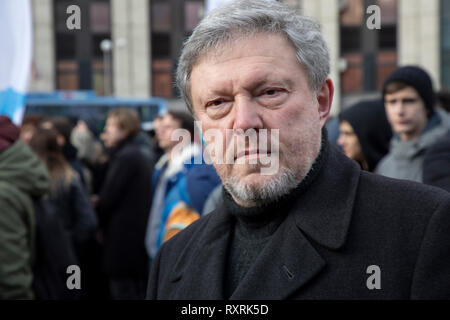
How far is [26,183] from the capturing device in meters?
3.25

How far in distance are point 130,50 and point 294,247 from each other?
1147 inches

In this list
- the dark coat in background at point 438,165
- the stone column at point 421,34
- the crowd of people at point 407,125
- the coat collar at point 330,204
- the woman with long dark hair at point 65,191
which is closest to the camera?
the coat collar at point 330,204

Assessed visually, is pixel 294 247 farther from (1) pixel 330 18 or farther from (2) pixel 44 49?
(2) pixel 44 49

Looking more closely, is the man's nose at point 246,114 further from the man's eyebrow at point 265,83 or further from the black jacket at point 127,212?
the black jacket at point 127,212

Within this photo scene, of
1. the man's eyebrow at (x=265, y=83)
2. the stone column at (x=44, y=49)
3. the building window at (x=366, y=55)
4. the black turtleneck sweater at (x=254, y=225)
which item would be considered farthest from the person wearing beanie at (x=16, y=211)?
the building window at (x=366, y=55)

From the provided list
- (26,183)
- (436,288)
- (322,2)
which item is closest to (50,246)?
(26,183)

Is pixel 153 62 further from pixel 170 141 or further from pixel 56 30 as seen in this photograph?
pixel 170 141

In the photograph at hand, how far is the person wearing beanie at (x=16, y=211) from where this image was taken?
3.04 metres

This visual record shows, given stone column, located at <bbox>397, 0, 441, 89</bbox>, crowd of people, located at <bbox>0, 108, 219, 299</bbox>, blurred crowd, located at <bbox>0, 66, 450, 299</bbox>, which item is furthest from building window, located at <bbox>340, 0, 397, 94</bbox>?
blurred crowd, located at <bbox>0, 66, 450, 299</bbox>

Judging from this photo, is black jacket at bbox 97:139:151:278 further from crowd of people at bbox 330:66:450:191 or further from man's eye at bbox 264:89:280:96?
man's eye at bbox 264:89:280:96

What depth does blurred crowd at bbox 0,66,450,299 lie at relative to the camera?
313cm

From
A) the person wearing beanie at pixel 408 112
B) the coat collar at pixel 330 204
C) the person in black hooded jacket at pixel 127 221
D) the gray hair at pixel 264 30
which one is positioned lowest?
the person in black hooded jacket at pixel 127 221

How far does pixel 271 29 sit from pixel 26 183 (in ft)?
7.09

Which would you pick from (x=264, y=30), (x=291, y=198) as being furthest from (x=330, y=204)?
(x=264, y=30)
